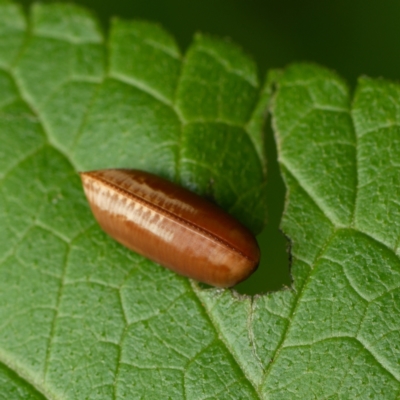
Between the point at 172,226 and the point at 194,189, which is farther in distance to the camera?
the point at 194,189

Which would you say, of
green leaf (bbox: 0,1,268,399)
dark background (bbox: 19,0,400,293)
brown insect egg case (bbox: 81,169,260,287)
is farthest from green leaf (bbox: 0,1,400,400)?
dark background (bbox: 19,0,400,293)

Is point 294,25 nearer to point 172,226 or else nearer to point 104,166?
point 104,166

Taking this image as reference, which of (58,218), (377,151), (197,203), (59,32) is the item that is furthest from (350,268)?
(59,32)

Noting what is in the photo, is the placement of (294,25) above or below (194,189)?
above

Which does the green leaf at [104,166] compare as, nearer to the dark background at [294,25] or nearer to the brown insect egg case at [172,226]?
the brown insect egg case at [172,226]

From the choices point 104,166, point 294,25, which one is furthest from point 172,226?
point 294,25

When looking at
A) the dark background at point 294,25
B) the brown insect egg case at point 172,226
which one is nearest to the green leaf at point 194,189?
the brown insect egg case at point 172,226
